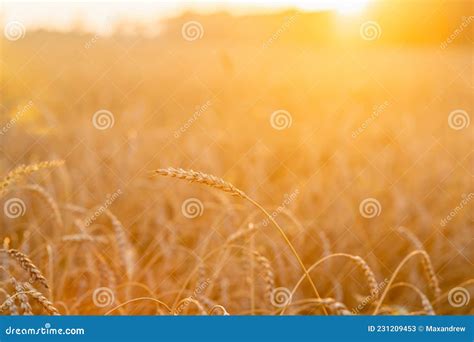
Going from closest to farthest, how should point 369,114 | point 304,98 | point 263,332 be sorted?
point 263,332 < point 369,114 < point 304,98

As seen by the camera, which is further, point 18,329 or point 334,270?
point 334,270

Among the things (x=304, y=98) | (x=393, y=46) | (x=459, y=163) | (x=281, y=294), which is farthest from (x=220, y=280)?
(x=393, y=46)

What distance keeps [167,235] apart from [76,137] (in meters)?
1.19

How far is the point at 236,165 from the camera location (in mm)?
3660

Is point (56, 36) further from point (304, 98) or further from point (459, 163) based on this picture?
point (459, 163)

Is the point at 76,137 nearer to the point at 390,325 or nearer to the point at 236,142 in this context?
the point at 236,142

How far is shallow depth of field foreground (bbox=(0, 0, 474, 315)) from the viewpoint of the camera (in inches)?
90.4

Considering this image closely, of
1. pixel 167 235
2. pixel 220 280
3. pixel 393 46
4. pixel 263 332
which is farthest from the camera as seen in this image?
pixel 393 46

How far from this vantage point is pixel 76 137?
3855 millimetres

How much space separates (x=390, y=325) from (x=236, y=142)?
2209mm

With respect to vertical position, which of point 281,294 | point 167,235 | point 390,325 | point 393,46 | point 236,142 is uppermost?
point 393,46

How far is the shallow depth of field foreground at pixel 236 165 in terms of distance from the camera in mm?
2297

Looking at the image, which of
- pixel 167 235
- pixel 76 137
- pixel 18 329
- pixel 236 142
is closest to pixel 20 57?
pixel 76 137

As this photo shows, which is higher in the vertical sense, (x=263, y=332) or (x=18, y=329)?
(x=18, y=329)
